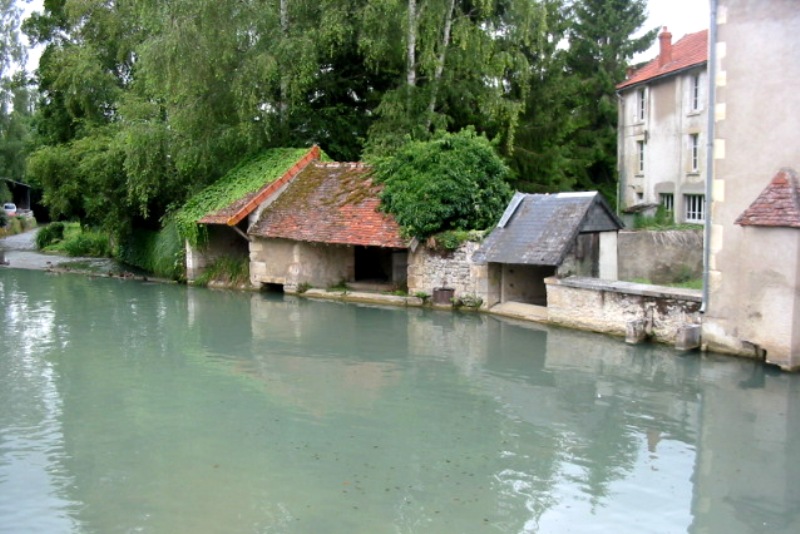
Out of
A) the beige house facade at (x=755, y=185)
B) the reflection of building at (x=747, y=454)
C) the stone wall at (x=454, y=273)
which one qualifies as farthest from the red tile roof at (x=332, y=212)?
the reflection of building at (x=747, y=454)

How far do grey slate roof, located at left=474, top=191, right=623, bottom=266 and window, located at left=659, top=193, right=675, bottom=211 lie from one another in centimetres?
1033

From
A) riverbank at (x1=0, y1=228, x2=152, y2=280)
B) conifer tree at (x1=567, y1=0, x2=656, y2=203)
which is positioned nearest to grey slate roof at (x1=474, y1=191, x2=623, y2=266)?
conifer tree at (x1=567, y1=0, x2=656, y2=203)

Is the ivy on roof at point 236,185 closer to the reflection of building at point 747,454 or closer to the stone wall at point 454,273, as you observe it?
the stone wall at point 454,273

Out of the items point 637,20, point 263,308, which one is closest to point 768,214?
point 263,308

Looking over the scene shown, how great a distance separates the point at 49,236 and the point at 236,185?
1749 centimetres

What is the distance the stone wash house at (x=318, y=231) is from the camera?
20.8 m

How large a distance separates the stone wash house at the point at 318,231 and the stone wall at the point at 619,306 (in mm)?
5477

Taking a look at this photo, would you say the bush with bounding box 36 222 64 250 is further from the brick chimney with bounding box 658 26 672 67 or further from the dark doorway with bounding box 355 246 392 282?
the brick chimney with bounding box 658 26 672 67

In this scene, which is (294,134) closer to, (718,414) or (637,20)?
(637,20)

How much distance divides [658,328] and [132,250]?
65.2 feet

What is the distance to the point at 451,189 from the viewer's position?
19.1 meters

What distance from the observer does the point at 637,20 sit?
99.7ft

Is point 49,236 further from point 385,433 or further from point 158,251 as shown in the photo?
point 385,433

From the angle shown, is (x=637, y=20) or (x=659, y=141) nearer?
(x=659, y=141)
